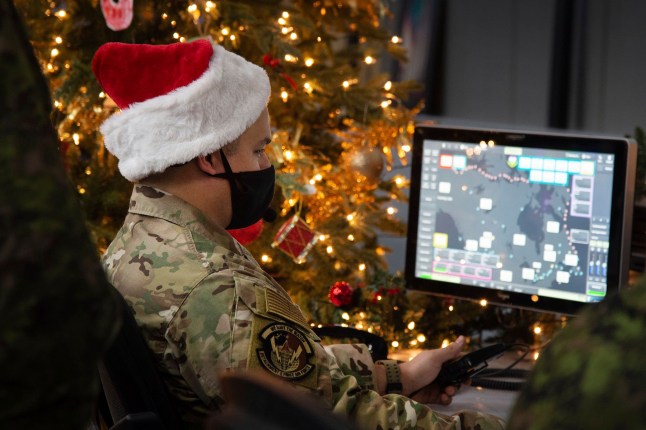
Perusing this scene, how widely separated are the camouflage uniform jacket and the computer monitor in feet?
2.05

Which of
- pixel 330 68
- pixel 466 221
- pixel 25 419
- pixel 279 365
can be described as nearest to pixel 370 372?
pixel 279 365

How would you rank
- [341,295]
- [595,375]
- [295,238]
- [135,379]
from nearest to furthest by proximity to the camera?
[595,375] → [135,379] → [341,295] → [295,238]

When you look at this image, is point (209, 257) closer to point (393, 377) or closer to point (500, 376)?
point (393, 377)

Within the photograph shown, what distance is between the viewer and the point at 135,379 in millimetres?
1287

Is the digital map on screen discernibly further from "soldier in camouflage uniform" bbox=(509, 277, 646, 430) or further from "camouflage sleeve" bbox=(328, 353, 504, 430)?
"soldier in camouflage uniform" bbox=(509, 277, 646, 430)

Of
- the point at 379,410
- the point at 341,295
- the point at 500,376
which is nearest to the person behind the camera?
the point at 379,410

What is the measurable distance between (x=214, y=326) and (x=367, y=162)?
1843mm

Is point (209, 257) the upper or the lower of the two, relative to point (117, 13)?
lower

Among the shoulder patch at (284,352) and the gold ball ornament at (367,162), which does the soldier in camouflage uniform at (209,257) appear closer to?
the shoulder patch at (284,352)

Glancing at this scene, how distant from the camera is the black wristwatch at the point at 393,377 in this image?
1.73m

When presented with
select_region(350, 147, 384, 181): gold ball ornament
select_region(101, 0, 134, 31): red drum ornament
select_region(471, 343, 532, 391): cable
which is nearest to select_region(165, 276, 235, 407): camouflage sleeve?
select_region(471, 343, 532, 391): cable

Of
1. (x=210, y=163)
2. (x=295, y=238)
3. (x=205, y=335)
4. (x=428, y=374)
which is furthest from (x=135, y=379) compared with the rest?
(x=295, y=238)

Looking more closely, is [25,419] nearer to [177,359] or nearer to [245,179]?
[177,359]

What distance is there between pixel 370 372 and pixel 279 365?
16.4 inches
